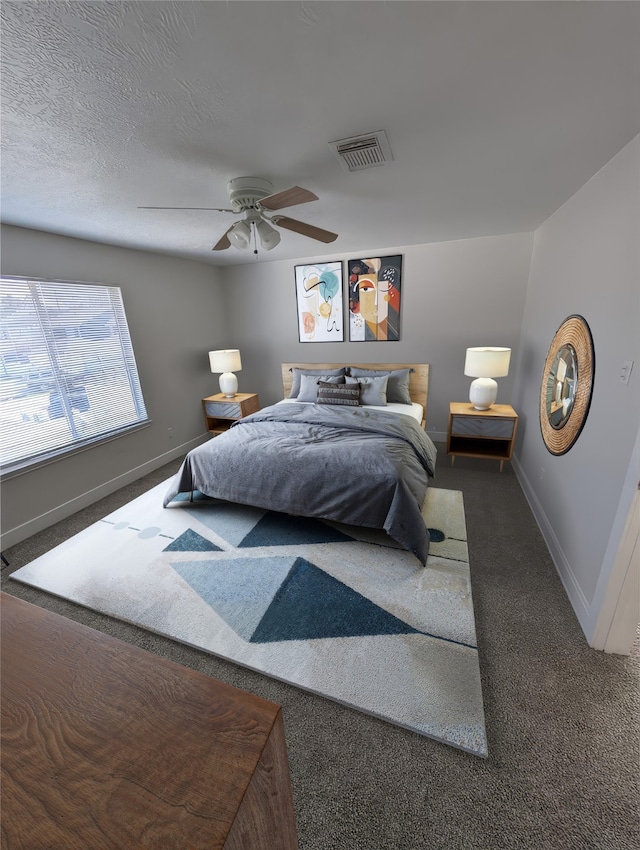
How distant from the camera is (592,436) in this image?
1.78 m

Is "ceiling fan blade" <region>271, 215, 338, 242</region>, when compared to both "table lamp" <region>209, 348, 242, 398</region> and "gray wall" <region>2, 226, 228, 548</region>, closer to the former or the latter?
"gray wall" <region>2, 226, 228, 548</region>

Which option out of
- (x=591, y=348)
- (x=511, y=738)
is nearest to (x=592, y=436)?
(x=591, y=348)

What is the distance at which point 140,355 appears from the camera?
11.5ft

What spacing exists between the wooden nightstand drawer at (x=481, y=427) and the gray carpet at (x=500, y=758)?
5.77 feet

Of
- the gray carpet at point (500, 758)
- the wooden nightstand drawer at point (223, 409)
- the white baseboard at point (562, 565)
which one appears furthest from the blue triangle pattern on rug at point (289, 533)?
the wooden nightstand drawer at point (223, 409)

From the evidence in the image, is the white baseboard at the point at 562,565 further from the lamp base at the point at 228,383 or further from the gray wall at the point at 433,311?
the lamp base at the point at 228,383

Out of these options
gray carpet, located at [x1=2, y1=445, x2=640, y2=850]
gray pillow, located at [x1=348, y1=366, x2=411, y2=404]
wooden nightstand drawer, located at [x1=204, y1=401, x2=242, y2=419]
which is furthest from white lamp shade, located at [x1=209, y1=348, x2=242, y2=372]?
gray carpet, located at [x1=2, y1=445, x2=640, y2=850]

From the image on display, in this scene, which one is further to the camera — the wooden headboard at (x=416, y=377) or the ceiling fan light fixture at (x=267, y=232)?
the wooden headboard at (x=416, y=377)

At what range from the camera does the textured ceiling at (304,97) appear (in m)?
0.93

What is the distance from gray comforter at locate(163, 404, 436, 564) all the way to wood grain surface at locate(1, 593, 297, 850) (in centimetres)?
157

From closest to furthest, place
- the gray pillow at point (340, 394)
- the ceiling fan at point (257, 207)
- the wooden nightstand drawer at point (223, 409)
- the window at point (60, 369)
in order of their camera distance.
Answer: the ceiling fan at point (257, 207), the window at point (60, 369), the gray pillow at point (340, 394), the wooden nightstand drawer at point (223, 409)

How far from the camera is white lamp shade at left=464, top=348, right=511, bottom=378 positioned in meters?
3.17

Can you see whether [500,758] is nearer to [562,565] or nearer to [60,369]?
[562,565]

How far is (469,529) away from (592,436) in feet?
3.45
